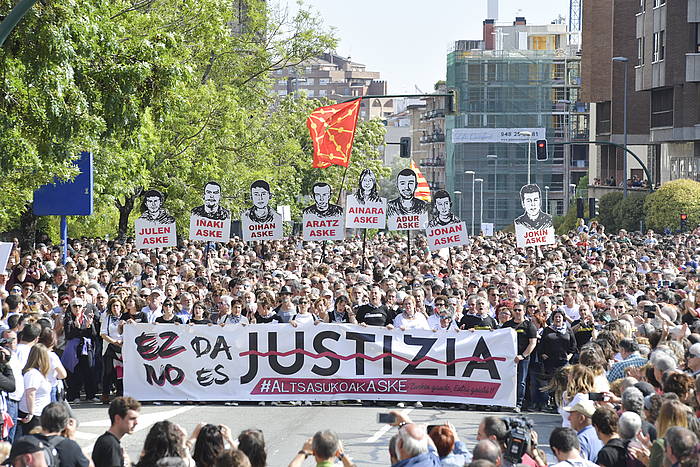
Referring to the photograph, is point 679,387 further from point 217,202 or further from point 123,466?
point 217,202

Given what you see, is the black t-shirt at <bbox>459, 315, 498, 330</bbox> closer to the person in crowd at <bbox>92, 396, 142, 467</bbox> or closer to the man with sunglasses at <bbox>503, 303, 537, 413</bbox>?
the man with sunglasses at <bbox>503, 303, 537, 413</bbox>

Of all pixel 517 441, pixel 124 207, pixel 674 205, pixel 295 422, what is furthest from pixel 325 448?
pixel 674 205

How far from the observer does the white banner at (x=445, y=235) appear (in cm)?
2434

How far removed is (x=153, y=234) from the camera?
78.4ft

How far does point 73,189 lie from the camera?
22.0 metres

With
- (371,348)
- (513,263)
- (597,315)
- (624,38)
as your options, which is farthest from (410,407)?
(624,38)

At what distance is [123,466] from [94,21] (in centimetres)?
1159

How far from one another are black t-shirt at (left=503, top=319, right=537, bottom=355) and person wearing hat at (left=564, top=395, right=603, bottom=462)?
18.6ft

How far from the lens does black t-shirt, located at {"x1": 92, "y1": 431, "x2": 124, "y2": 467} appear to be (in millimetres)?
8102

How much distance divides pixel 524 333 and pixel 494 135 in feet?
276

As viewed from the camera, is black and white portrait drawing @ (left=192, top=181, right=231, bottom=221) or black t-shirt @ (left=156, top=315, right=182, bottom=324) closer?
black t-shirt @ (left=156, top=315, right=182, bottom=324)

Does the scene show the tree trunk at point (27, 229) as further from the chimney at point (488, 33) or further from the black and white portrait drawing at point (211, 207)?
the chimney at point (488, 33)

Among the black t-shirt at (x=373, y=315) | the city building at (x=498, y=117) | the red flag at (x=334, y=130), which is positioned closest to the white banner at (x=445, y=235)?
the red flag at (x=334, y=130)

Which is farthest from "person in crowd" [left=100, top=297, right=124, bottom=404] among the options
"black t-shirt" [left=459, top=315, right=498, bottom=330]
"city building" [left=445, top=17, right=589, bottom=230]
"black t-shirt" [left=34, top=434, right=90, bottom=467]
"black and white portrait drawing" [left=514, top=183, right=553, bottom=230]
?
"city building" [left=445, top=17, right=589, bottom=230]
